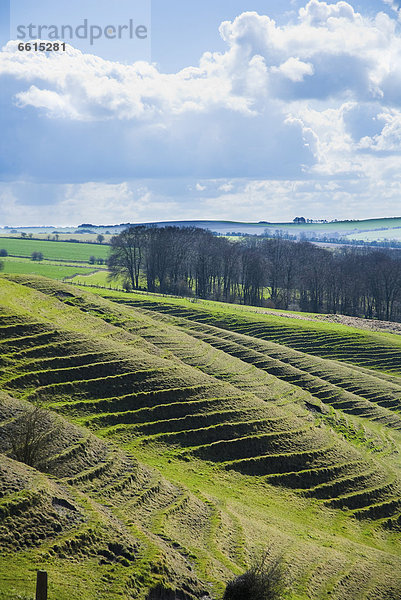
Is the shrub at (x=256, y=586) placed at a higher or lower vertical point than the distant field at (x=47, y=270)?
lower

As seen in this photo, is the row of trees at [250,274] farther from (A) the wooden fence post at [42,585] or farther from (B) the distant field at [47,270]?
(A) the wooden fence post at [42,585]

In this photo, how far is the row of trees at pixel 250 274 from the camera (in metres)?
131

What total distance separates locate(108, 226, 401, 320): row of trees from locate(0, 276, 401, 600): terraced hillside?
6268 cm

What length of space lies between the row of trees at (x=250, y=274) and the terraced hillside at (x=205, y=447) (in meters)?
62.7

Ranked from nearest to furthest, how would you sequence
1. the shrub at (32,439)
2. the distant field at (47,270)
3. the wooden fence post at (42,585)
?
the wooden fence post at (42,585)
the shrub at (32,439)
the distant field at (47,270)

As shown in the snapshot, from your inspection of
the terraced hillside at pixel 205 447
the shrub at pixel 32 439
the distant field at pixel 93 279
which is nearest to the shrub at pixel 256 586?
the terraced hillside at pixel 205 447

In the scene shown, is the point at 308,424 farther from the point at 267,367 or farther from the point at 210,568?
the point at 210,568

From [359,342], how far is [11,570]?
3132 inches

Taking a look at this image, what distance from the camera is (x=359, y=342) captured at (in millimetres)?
90812

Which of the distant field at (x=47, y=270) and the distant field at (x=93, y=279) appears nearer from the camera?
the distant field at (x=93, y=279)

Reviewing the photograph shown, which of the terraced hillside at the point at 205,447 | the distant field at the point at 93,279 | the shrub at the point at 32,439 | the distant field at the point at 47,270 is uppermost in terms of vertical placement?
the distant field at the point at 47,270

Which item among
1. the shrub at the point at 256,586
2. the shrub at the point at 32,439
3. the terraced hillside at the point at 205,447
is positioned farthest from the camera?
the shrub at the point at 32,439

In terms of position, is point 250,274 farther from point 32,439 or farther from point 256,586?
point 256,586

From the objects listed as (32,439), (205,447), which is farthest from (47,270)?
(32,439)
